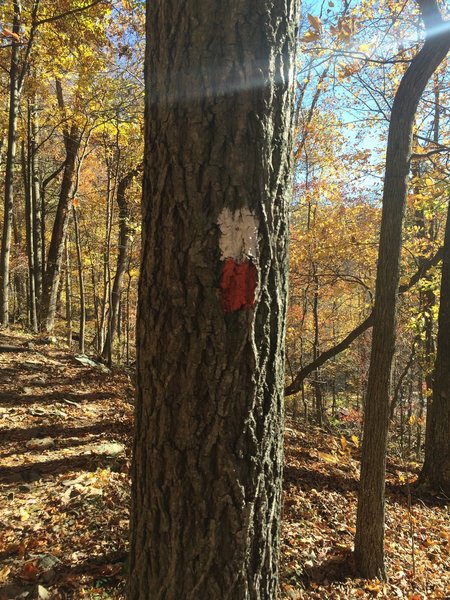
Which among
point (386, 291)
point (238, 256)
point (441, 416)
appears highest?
point (238, 256)

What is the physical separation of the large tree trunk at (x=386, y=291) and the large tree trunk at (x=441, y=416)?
3.25m

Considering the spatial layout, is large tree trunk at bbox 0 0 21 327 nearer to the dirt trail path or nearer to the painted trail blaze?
the dirt trail path

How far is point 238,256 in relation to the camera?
4.90 feet

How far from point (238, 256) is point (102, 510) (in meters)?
3.59

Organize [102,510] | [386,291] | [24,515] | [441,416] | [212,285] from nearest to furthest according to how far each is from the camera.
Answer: [212,285], [24,515], [102,510], [386,291], [441,416]

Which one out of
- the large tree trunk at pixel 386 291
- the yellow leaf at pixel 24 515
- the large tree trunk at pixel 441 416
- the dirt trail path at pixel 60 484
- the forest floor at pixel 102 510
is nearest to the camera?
the dirt trail path at pixel 60 484

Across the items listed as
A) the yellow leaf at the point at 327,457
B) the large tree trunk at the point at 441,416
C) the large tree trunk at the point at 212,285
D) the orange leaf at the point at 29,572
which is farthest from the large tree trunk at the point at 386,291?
the large tree trunk at the point at 441,416

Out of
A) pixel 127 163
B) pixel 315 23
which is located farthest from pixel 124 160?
pixel 315 23

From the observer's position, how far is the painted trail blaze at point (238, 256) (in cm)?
148

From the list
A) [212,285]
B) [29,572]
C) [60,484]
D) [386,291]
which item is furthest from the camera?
[60,484]

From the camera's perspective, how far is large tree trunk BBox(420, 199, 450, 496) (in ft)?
22.6

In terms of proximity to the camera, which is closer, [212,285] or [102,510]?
[212,285]

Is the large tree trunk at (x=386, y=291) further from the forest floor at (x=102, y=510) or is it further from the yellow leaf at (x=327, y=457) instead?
the yellow leaf at (x=327, y=457)

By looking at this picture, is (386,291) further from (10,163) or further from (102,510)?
(10,163)
